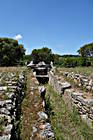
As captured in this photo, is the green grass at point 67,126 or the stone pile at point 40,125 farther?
the green grass at point 67,126

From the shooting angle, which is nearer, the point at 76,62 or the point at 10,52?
the point at 76,62

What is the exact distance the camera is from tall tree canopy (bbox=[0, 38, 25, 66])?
46.0 meters

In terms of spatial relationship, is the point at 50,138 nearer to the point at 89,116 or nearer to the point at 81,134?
the point at 81,134

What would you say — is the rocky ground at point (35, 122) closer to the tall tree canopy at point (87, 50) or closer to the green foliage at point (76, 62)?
the green foliage at point (76, 62)

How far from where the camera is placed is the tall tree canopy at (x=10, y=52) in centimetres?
4597

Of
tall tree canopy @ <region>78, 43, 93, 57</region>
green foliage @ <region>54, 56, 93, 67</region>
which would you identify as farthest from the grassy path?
tall tree canopy @ <region>78, 43, 93, 57</region>

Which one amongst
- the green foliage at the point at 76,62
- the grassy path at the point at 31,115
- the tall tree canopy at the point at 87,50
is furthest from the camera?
the tall tree canopy at the point at 87,50

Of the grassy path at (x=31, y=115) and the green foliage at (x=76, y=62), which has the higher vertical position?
the green foliage at (x=76, y=62)

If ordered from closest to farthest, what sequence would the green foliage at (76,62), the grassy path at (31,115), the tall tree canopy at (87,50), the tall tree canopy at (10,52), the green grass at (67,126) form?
the grassy path at (31,115) → the green grass at (67,126) → the green foliage at (76,62) → the tall tree canopy at (10,52) → the tall tree canopy at (87,50)

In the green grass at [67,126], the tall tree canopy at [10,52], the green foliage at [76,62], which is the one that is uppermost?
the tall tree canopy at [10,52]

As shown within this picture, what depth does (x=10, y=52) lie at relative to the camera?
4812 centimetres

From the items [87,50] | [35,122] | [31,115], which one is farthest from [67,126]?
[87,50]

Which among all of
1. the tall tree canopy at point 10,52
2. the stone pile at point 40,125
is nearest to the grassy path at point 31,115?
the stone pile at point 40,125

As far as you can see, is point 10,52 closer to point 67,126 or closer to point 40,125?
point 67,126
